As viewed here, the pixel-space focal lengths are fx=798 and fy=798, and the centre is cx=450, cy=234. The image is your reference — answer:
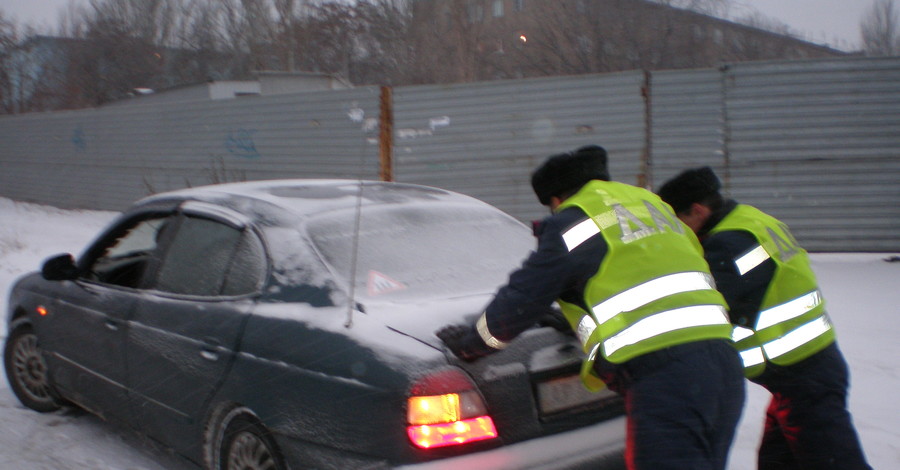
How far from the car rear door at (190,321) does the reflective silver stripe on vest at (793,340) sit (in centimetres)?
207

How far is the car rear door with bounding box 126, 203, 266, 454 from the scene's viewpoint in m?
3.36

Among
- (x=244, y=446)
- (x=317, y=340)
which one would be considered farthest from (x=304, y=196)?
(x=244, y=446)

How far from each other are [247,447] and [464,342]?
1055 mm

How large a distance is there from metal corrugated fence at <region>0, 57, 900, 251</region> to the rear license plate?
598 centimetres

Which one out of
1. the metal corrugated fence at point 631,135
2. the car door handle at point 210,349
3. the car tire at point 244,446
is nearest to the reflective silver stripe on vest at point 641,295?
the car tire at point 244,446

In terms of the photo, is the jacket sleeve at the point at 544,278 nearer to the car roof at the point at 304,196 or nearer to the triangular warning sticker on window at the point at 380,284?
the triangular warning sticker on window at the point at 380,284

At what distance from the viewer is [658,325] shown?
2475 mm

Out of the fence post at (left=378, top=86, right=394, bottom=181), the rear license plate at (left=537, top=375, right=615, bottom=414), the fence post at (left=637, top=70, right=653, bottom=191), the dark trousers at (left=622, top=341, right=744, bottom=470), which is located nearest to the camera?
the dark trousers at (left=622, top=341, right=744, bottom=470)

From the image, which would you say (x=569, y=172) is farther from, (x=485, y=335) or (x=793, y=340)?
(x=793, y=340)

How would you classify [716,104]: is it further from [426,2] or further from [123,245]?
[426,2]

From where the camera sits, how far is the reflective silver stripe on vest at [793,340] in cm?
308

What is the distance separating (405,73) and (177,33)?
2114 cm

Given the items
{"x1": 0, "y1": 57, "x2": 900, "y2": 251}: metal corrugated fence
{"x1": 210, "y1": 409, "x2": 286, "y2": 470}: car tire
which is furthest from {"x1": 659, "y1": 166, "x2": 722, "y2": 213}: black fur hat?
{"x1": 0, "y1": 57, "x2": 900, "y2": 251}: metal corrugated fence

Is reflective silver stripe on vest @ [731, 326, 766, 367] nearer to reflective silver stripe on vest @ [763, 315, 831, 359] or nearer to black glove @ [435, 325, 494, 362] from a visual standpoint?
reflective silver stripe on vest @ [763, 315, 831, 359]
